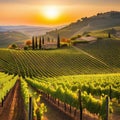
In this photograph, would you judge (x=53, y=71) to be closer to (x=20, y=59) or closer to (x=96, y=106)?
(x=20, y=59)

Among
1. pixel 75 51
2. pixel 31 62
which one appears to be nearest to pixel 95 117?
pixel 31 62

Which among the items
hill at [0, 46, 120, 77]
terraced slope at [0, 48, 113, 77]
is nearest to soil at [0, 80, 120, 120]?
terraced slope at [0, 48, 113, 77]

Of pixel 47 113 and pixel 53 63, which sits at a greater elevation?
pixel 53 63

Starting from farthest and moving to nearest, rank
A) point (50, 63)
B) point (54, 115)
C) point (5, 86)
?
point (50, 63)
point (5, 86)
point (54, 115)

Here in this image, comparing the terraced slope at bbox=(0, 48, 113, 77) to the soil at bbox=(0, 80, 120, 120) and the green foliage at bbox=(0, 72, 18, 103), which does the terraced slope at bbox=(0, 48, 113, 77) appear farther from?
the soil at bbox=(0, 80, 120, 120)

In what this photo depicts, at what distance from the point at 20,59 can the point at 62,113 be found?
9889cm

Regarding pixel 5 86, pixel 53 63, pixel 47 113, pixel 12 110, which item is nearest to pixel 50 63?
pixel 53 63

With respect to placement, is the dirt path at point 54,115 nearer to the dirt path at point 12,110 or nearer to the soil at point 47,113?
the soil at point 47,113

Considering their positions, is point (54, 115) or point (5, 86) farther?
point (5, 86)

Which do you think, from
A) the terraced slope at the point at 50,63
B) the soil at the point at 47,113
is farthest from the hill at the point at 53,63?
the soil at the point at 47,113

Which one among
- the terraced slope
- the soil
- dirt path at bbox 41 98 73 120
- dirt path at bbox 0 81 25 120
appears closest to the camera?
dirt path at bbox 0 81 25 120

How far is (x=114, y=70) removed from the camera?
136m

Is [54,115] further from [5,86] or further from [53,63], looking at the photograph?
[53,63]

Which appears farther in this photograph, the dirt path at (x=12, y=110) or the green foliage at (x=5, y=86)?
the green foliage at (x=5, y=86)
